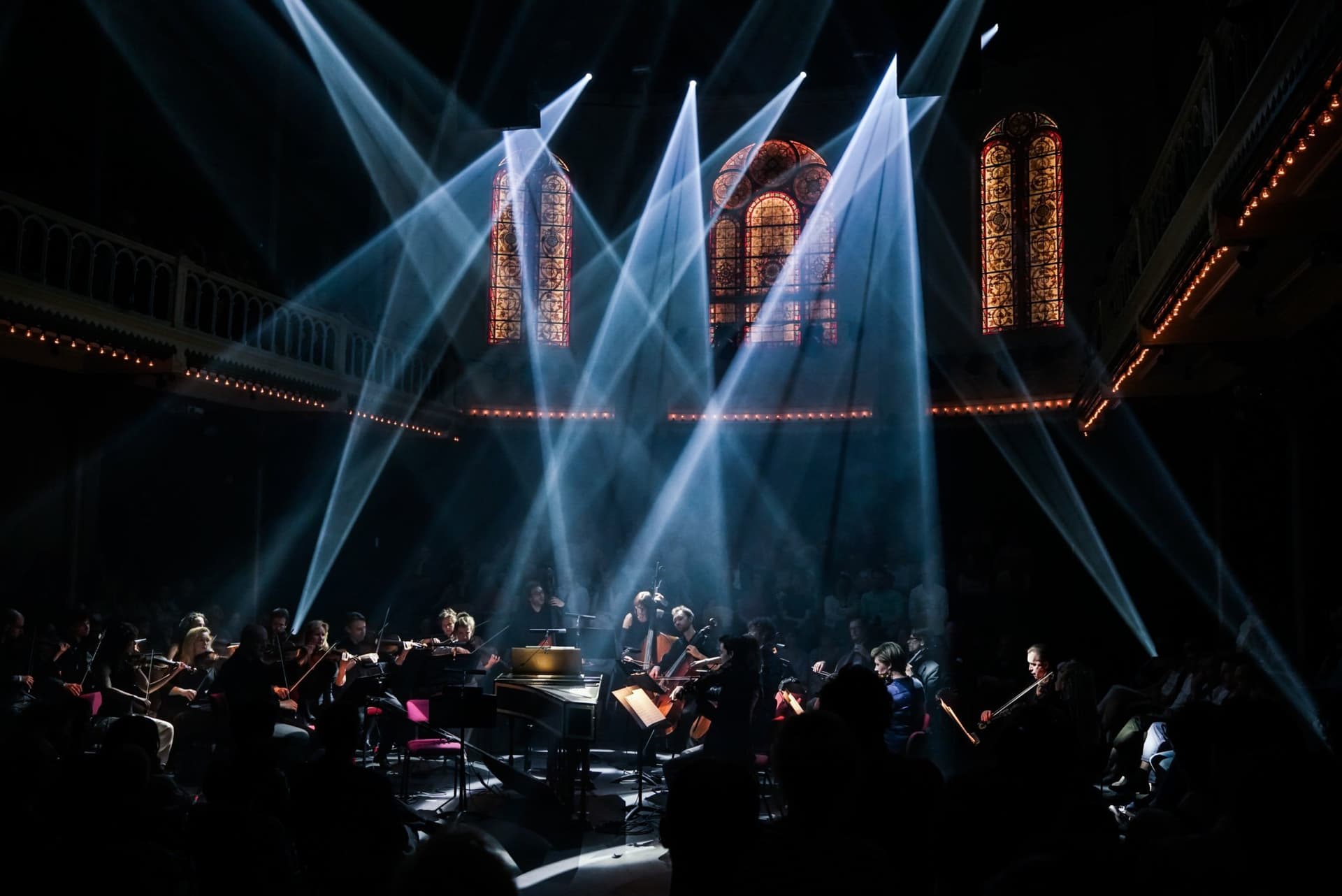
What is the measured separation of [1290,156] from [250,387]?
1023 cm

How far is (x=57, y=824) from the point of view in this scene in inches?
132

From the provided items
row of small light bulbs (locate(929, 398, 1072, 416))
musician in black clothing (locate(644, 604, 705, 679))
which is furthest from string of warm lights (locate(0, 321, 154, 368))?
row of small light bulbs (locate(929, 398, 1072, 416))

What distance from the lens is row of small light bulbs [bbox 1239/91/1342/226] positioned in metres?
4.21

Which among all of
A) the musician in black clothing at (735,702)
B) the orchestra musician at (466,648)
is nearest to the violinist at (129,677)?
the orchestra musician at (466,648)

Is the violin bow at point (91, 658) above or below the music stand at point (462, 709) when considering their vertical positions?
above

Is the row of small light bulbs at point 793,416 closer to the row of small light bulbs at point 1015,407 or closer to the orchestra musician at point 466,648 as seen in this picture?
the row of small light bulbs at point 1015,407

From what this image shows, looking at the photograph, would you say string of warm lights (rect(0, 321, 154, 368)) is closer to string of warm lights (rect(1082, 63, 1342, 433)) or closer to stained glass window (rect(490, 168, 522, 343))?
string of warm lights (rect(1082, 63, 1342, 433))

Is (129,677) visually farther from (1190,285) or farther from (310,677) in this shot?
(1190,285)

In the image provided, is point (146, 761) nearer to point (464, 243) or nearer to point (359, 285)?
point (359, 285)

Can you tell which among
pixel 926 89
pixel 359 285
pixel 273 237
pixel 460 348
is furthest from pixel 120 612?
pixel 926 89

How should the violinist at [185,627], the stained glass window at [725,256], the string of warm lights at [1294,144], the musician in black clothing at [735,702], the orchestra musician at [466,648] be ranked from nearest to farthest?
the string of warm lights at [1294,144] < the musician in black clothing at [735,702] < the violinist at [185,627] < the orchestra musician at [466,648] < the stained glass window at [725,256]

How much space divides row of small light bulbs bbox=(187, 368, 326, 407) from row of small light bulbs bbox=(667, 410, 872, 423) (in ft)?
22.4

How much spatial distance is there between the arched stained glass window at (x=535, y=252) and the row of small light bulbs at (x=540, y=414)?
199 cm

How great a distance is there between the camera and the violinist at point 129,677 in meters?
8.16
